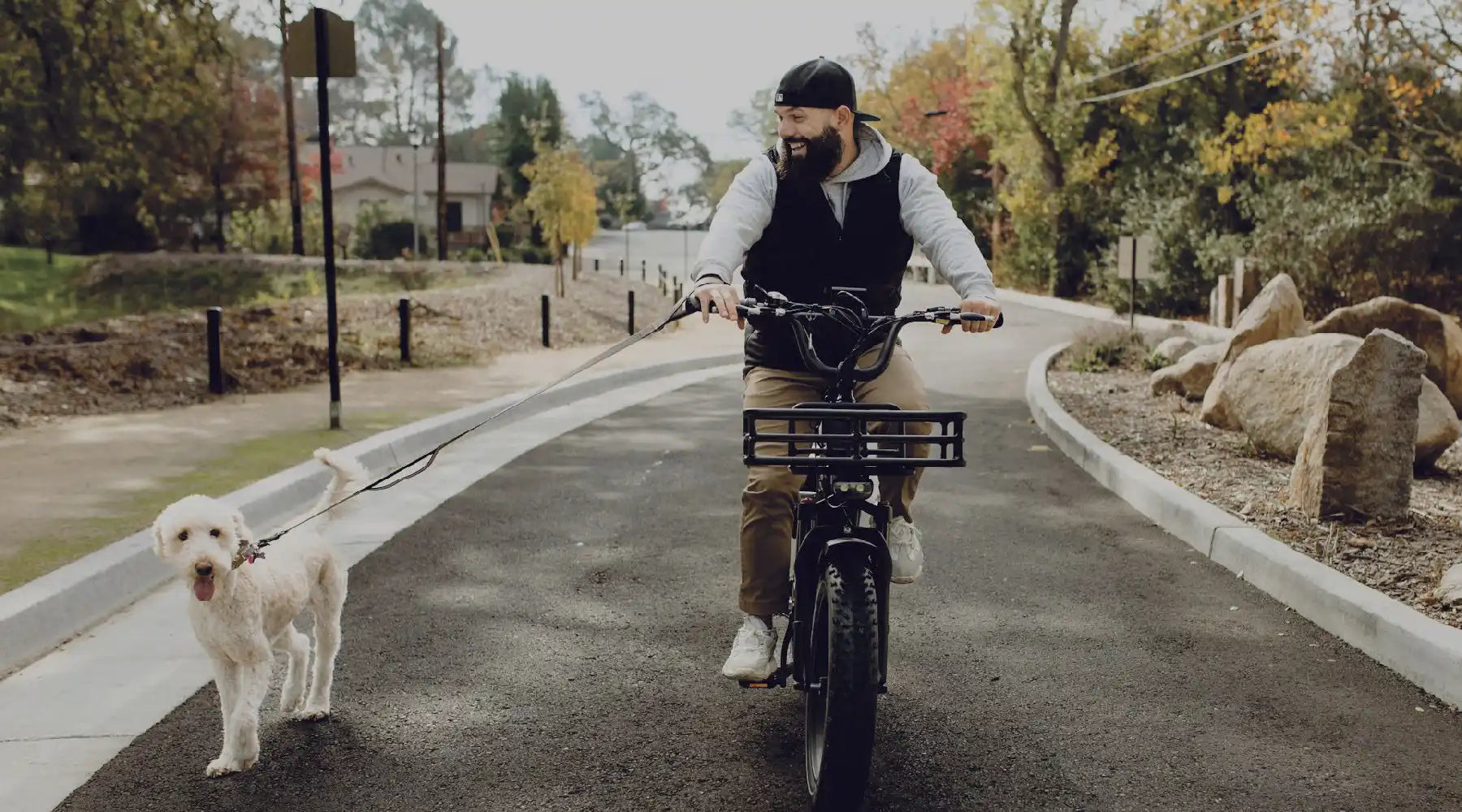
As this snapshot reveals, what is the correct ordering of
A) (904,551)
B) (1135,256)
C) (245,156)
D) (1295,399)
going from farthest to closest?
(245,156) < (1135,256) < (1295,399) < (904,551)

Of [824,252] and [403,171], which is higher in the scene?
[403,171]

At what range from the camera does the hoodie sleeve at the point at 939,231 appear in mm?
4273

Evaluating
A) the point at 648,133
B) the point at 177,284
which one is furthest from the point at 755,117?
the point at 177,284

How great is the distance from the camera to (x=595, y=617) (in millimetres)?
5770

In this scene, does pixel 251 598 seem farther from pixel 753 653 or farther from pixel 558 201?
pixel 558 201

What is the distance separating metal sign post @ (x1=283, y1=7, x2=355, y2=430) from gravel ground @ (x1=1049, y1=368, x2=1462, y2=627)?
6.28m

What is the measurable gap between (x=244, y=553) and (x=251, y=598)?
0.58 feet

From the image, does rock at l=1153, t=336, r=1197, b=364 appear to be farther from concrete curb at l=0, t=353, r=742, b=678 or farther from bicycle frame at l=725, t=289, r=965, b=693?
bicycle frame at l=725, t=289, r=965, b=693

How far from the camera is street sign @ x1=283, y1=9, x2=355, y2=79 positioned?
10.6 meters

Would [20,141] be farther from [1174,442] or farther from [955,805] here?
[955,805]

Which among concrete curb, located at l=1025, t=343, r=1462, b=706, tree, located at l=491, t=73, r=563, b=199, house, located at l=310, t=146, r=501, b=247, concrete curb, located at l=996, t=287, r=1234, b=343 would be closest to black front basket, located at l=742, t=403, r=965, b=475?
concrete curb, located at l=1025, t=343, r=1462, b=706

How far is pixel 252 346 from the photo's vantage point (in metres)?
16.2

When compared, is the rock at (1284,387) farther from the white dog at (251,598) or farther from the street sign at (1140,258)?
the street sign at (1140,258)

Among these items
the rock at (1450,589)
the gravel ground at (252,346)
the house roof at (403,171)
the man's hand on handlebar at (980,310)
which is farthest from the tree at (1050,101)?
the house roof at (403,171)
